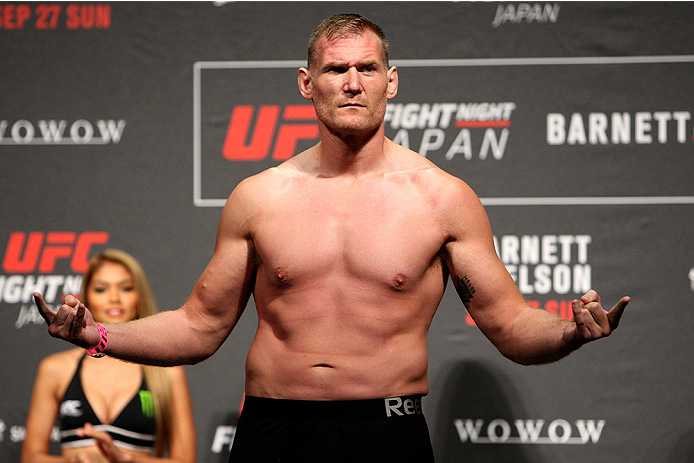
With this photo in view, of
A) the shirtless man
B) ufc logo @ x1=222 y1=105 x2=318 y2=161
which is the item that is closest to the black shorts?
the shirtless man

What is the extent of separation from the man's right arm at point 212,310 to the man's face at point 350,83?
0.95 feet

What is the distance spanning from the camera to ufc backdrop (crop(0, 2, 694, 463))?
2.67 meters

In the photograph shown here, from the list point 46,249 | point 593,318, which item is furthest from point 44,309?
point 46,249

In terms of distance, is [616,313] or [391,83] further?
[391,83]

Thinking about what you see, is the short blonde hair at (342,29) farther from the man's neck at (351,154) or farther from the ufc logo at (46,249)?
the ufc logo at (46,249)

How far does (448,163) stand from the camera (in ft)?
9.01

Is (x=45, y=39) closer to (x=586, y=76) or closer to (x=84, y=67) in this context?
(x=84, y=67)

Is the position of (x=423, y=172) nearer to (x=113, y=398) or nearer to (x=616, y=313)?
(x=616, y=313)

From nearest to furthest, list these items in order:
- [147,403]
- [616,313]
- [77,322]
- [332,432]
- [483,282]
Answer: [616,313]
[77,322]
[332,432]
[483,282]
[147,403]

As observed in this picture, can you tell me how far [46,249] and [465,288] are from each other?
5.91 feet

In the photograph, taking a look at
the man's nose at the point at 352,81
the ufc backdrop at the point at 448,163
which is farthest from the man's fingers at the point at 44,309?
the ufc backdrop at the point at 448,163

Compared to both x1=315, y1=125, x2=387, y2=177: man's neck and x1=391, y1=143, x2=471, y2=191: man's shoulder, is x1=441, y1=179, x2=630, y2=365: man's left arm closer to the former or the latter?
x1=391, y1=143, x2=471, y2=191: man's shoulder

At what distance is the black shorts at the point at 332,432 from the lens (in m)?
1.56

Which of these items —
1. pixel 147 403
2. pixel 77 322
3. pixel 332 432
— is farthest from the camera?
pixel 147 403
